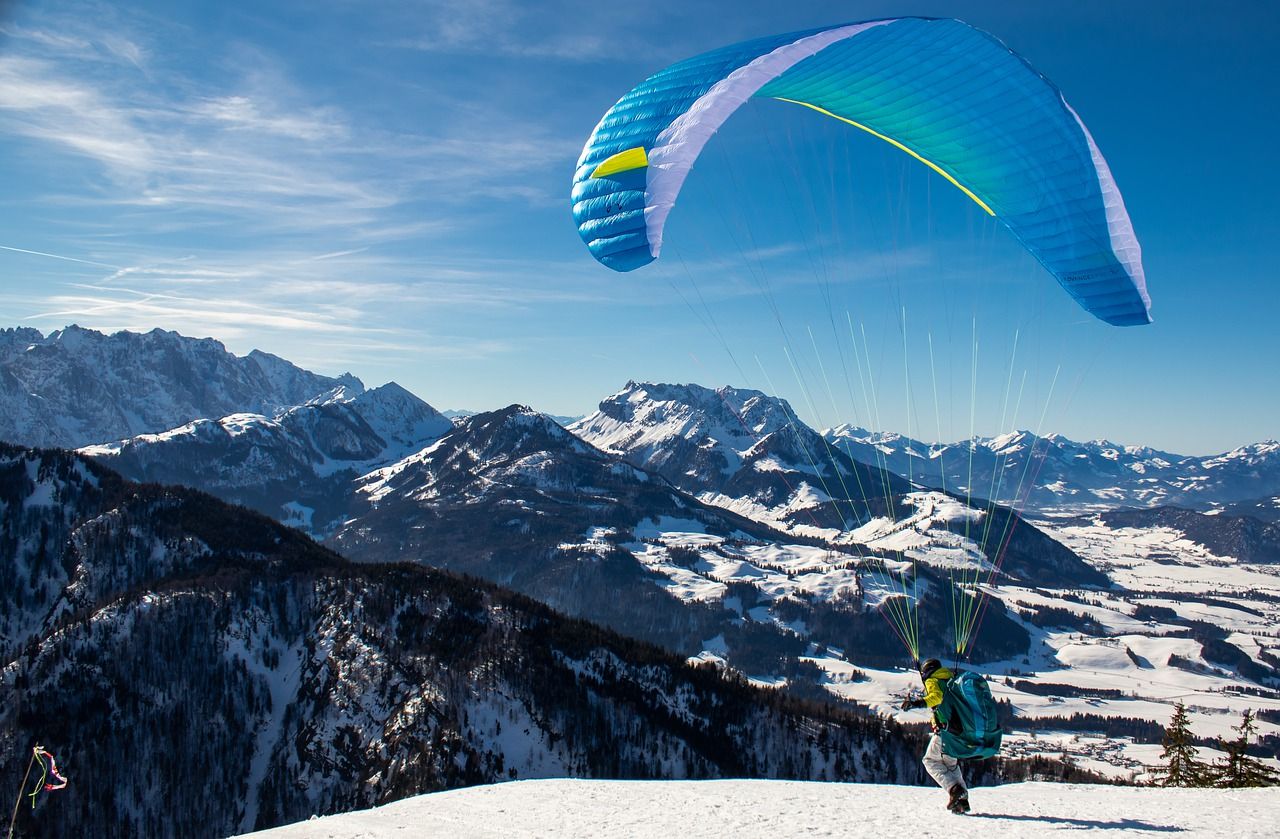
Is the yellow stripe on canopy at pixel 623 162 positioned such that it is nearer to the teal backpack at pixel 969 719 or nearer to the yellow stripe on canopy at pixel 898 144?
the yellow stripe on canopy at pixel 898 144

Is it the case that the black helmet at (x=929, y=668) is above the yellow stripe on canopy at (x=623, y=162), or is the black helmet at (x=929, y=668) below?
below

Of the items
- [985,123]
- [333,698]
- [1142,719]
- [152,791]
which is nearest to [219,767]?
[152,791]

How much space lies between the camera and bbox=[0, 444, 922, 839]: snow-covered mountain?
8775 cm

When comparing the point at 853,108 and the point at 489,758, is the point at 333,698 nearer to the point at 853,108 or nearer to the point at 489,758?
the point at 489,758

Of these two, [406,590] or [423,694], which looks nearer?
[423,694]

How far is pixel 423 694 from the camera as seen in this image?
3570 inches

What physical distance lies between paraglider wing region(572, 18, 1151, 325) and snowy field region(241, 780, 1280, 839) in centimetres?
1343

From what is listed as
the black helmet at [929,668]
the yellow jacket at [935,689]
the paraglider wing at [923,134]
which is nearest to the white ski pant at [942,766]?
the yellow jacket at [935,689]

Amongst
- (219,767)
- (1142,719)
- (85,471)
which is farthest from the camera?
(1142,719)

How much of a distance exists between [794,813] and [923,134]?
21160 millimetres

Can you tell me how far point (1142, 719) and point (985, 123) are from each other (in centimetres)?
20319

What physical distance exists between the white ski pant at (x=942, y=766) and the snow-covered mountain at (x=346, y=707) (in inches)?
3035

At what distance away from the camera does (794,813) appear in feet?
47.6

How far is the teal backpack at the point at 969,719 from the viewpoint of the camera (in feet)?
47.6
